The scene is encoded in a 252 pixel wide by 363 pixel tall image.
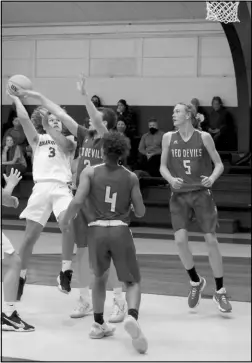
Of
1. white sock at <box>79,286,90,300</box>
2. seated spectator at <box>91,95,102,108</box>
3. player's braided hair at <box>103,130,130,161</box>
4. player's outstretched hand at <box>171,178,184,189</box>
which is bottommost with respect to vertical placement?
white sock at <box>79,286,90,300</box>

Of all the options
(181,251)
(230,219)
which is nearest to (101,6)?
(230,219)

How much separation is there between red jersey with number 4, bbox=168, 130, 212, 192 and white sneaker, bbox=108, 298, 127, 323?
1.20 m

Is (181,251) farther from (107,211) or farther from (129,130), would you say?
(129,130)

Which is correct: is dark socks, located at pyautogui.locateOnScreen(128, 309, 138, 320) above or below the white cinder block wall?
below

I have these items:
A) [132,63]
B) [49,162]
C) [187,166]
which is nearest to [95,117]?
[49,162]

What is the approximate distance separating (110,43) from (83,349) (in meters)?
12.0

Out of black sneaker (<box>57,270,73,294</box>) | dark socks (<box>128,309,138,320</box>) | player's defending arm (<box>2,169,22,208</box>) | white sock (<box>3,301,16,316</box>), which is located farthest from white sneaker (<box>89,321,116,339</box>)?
player's defending arm (<box>2,169,22,208</box>)

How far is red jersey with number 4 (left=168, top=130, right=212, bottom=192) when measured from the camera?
20.0 ft

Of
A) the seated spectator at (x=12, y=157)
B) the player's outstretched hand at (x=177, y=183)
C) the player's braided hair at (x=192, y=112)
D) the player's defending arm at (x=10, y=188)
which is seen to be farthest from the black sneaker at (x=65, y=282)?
the seated spectator at (x=12, y=157)

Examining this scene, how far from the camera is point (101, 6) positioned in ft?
49.8

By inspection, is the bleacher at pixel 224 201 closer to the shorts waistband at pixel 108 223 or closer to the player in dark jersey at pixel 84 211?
the player in dark jersey at pixel 84 211

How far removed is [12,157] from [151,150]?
2.80 m

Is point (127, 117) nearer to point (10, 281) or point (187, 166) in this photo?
point (187, 166)

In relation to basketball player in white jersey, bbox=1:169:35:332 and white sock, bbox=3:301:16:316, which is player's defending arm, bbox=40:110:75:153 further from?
white sock, bbox=3:301:16:316
